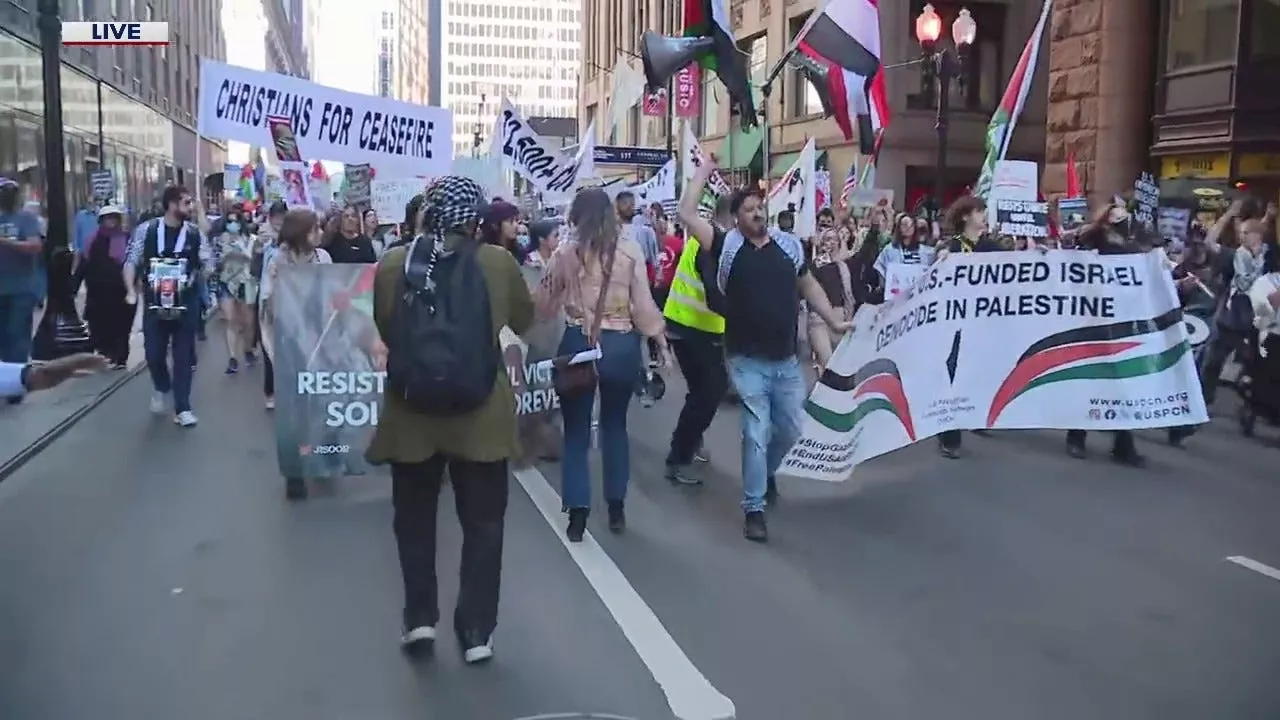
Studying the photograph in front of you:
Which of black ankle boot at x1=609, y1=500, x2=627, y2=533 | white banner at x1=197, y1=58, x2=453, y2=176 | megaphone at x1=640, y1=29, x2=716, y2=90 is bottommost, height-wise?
black ankle boot at x1=609, y1=500, x2=627, y2=533

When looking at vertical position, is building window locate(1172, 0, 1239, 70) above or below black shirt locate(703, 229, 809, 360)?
above

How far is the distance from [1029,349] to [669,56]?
4680mm

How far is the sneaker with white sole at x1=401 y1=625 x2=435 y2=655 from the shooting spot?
5102 millimetres

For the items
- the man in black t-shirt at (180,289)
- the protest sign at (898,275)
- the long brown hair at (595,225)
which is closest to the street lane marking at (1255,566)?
the long brown hair at (595,225)

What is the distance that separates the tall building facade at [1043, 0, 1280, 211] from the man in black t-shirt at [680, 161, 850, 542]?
14.0 m

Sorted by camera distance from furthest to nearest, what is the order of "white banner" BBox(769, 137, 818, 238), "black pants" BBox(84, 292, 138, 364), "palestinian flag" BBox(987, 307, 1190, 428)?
"white banner" BBox(769, 137, 818, 238) < "black pants" BBox(84, 292, 138, 364) < "palestinian flag" BBox(987, 307, 1190, 428)

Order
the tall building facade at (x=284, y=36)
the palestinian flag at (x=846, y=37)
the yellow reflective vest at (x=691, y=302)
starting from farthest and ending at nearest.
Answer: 1. the tall building facade at (x=284, y=36)
2. the palestinian flag at (x=846, y=37)
3. the yellow reflective vest at (x=691, y=302)

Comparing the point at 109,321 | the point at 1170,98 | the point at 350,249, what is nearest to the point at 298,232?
the point at 350,249

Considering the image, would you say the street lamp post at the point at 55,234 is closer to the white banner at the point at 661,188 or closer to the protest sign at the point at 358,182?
the protest sign at the point at 358,182

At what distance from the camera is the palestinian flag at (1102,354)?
9.04m

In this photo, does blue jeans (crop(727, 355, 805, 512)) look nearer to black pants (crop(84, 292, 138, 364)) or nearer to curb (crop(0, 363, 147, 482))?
curb (crop(0, 363, 147, 482))

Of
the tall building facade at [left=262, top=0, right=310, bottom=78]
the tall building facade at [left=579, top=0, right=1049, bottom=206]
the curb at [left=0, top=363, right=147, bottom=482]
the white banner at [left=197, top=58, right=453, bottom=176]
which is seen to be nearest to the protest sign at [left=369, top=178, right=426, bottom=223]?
the curb at [left=0, top=363, right=147, bottom=482]

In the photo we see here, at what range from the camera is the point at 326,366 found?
832 centimetres

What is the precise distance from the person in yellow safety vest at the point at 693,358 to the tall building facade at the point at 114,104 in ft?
21.4
